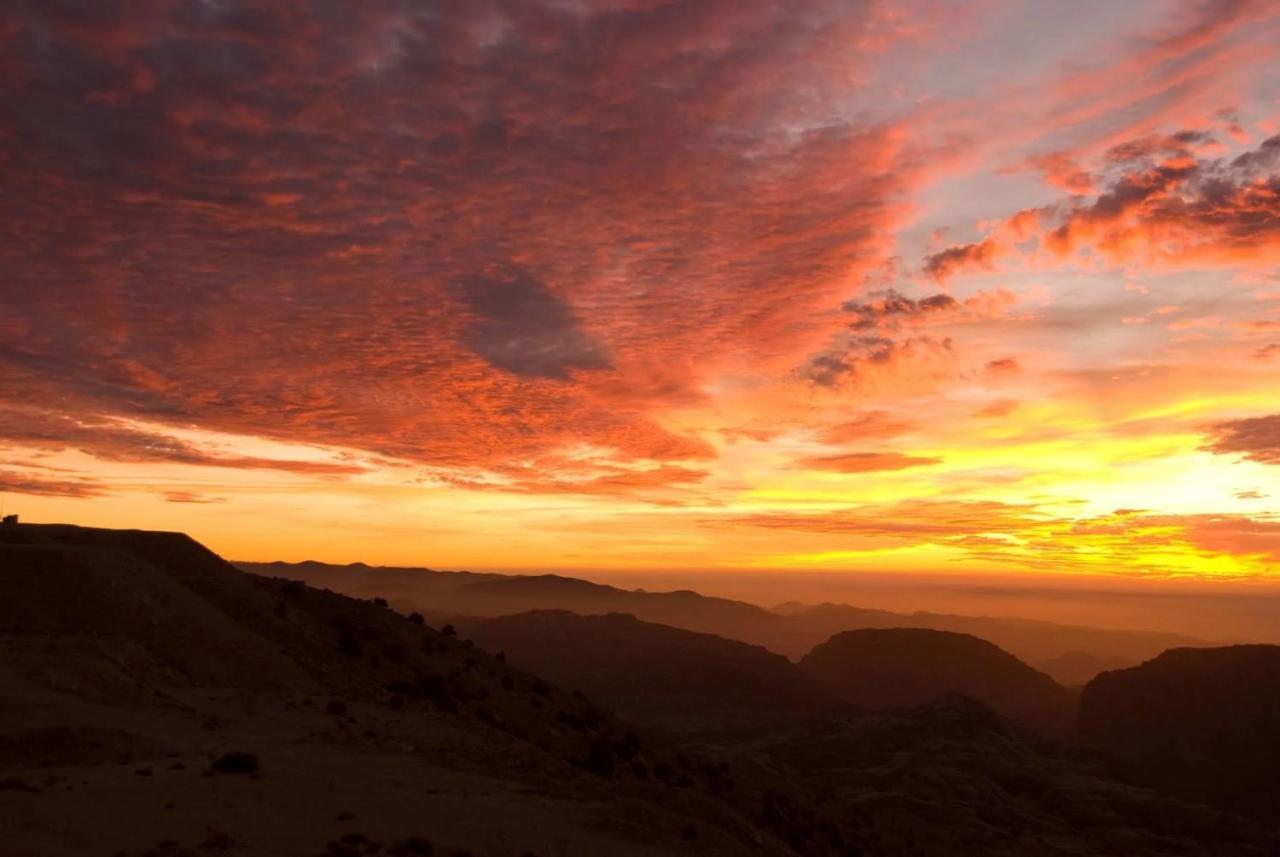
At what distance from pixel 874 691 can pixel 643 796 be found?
17927 cm

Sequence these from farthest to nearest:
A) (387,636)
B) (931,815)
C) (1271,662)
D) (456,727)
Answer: (1271,662) → (931,815) → (387,636) → (456,727)

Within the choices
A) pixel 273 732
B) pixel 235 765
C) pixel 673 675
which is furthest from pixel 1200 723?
pixel 235 765

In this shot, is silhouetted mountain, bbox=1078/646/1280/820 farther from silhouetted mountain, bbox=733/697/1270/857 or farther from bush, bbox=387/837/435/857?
bush, bbox=387/837/435/857

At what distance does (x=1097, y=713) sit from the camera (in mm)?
160000

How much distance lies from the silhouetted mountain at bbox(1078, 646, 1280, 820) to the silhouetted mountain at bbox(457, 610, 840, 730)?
5476cm

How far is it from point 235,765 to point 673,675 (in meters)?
147

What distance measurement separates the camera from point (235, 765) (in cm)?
2650

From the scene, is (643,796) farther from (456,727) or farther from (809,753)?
(809,753)

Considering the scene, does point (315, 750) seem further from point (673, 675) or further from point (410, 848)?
point (673, 675)

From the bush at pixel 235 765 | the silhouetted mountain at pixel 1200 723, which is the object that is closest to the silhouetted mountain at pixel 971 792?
the silhouetted mountain at pixel 1200 723

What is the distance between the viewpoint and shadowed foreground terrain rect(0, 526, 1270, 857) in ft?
76.1

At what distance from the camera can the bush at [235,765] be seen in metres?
26.3

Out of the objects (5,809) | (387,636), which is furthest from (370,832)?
(387,636)

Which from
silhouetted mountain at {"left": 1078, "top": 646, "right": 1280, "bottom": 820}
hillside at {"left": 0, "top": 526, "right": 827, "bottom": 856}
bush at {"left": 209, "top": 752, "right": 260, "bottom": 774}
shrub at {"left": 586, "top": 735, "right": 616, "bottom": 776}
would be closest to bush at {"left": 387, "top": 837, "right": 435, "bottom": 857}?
hillside at {"left": 0, "top": 526, "right": 827, "bottom": 856}
